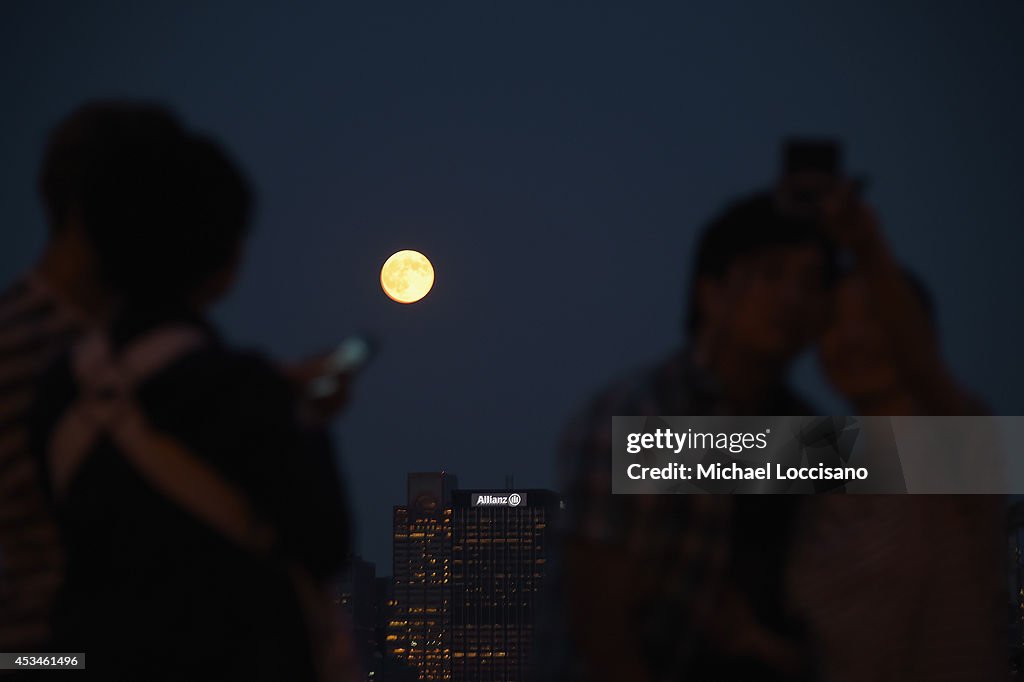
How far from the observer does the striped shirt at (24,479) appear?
2.57 m

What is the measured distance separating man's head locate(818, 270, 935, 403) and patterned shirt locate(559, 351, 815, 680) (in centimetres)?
147

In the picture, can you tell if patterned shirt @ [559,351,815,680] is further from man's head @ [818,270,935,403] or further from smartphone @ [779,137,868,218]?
man's head @ [818,270,935,403]

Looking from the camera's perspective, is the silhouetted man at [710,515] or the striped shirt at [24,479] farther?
the striped shirt at [24,479]

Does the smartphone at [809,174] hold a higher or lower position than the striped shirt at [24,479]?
higher

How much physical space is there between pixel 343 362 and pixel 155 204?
50 cm

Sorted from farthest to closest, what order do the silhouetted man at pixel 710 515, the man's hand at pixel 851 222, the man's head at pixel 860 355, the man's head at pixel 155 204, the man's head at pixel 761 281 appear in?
the man's head at pixel 860 355 < the man's hand at pixel 851 222 < the man's head at pixel 761 281 < the man's head at pixel 155 204 < the silhouetted man at pixel 710 515

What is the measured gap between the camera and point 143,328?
91.9 inches

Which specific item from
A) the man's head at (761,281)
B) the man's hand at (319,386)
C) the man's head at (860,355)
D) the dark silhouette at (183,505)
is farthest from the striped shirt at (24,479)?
the man's head at (860,355)

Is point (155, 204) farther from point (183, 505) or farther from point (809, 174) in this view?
point (809, 174)

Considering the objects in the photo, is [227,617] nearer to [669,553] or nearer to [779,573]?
[669,553]

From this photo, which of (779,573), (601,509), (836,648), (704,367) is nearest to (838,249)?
(704,367)

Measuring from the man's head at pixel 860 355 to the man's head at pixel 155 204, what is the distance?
1.98 meters

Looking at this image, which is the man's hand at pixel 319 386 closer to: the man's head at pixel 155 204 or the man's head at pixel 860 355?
the man's head at pixel 155 204

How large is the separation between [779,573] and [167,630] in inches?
50.4
